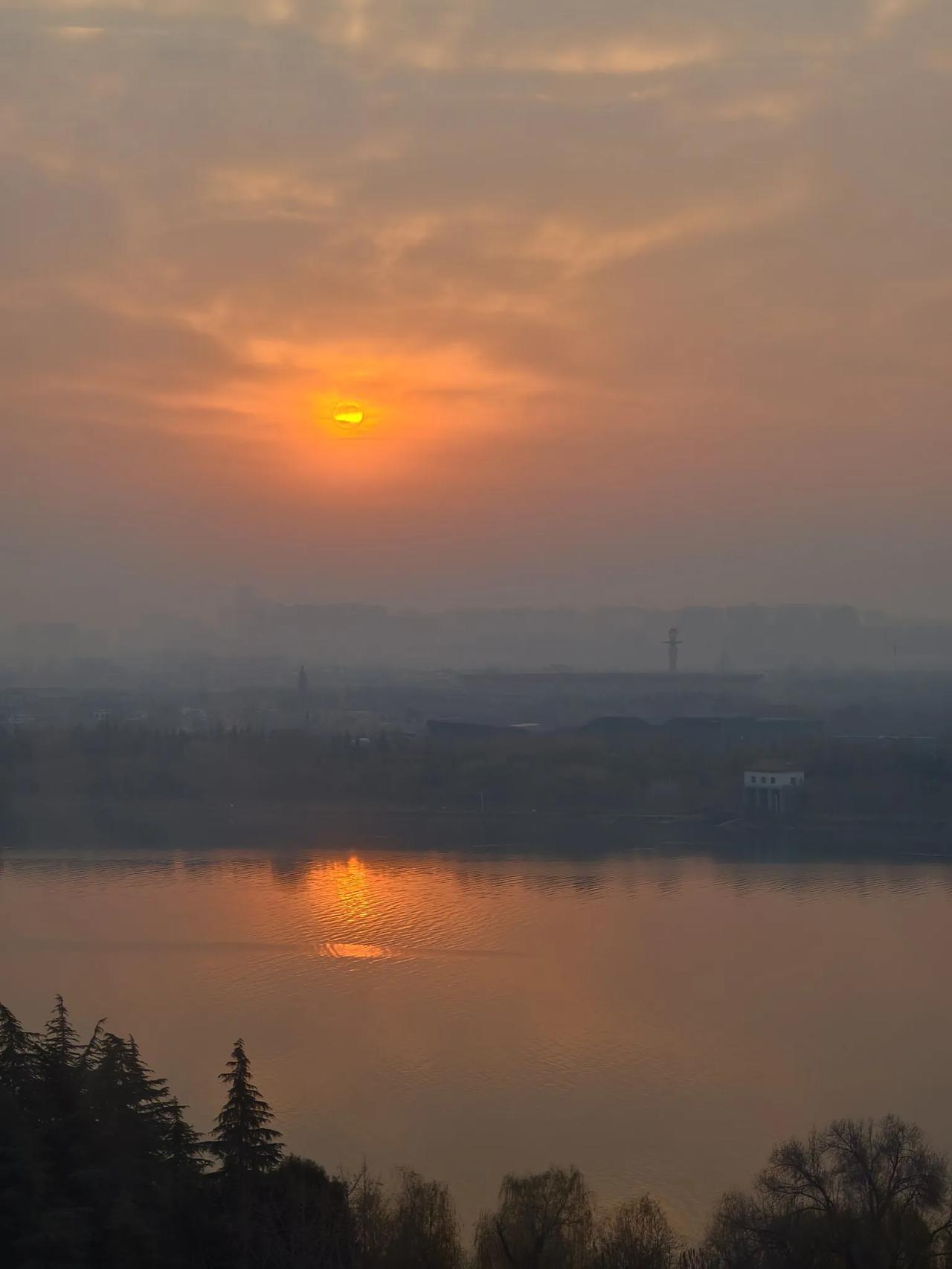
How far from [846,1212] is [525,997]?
2.56 metres

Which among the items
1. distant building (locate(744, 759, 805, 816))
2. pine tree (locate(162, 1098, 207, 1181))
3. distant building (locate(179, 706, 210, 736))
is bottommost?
pine tree (locate(162, 1098, 207, 1181))

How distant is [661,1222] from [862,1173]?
50cm

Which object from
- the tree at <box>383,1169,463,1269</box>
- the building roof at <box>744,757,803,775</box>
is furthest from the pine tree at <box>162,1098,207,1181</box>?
the building roof at <box>744,757,803,775</box>

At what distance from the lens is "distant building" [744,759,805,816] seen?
9.99 metres

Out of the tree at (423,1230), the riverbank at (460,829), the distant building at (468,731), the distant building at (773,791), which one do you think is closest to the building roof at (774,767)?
the distant building at (773,791)

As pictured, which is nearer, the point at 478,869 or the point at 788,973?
the point at 788,973

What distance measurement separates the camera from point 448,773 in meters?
11.1

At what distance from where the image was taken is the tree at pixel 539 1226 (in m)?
2.66

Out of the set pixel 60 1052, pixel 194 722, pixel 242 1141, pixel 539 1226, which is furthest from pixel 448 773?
pixel 242 1141

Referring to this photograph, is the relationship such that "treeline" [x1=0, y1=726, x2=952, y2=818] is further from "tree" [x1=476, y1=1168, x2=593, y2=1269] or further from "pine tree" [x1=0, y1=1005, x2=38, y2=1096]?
"pine tree" [x1=0, y1=1005, x2=38, y2=1096]

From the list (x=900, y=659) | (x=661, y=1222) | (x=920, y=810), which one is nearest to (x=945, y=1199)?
(x=661, y=1222)

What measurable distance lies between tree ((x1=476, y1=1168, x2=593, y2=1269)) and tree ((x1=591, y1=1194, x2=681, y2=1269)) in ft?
0.14

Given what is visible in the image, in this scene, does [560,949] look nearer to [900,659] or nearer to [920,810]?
[920,810]

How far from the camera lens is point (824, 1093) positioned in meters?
4.14
